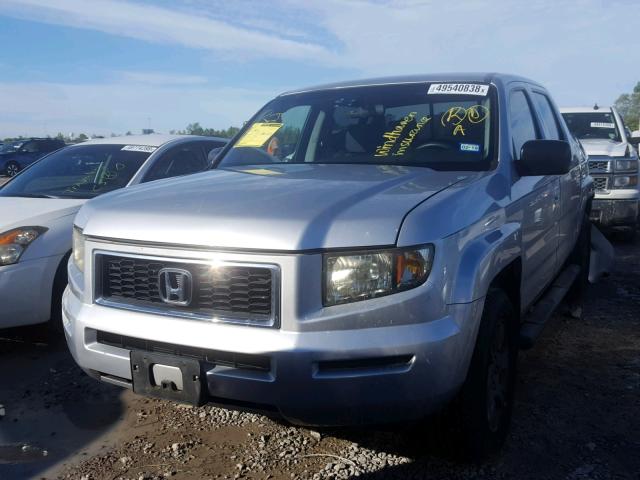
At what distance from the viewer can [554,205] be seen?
4047 millimetres

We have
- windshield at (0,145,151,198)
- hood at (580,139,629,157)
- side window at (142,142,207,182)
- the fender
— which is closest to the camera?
the fender

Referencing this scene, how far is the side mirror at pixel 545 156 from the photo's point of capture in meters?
3.23

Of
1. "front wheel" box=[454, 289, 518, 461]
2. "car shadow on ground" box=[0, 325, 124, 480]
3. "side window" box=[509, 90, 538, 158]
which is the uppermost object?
"side window" box=[509, 90, 538, 158]

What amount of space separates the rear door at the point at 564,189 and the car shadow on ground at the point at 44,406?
309 centimetres

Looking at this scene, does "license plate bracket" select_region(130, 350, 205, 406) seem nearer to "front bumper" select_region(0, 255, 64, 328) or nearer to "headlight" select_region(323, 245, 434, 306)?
"headlight" select_region(323, 245, 434, 306)

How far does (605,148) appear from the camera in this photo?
8500 mm

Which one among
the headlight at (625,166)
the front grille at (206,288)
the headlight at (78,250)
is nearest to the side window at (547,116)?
the front grille at (206,288)

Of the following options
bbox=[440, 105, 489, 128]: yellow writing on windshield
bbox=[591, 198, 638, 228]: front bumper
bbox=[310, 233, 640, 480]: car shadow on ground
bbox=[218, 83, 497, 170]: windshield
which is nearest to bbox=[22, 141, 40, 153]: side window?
bbox=[591, 198, 638, 228]: front bumper

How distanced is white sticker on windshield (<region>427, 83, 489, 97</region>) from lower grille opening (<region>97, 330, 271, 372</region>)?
2.08 m

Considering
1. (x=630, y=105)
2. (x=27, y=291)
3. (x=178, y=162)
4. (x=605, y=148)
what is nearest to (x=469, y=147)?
(x=27, y=291)

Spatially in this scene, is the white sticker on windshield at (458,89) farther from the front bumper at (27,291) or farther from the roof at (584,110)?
the roof at (584,110)

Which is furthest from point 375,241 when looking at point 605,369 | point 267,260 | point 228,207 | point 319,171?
point 605,369

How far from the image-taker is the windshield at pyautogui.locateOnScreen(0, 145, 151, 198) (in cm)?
527

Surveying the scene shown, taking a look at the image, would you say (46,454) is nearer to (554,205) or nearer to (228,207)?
(228,207)
